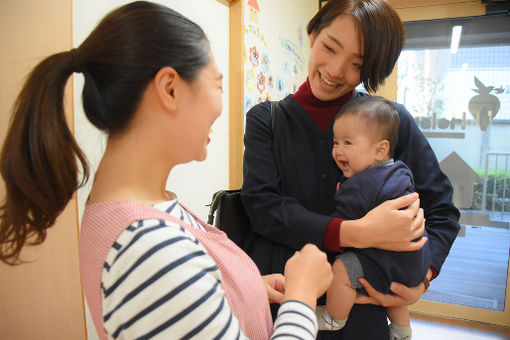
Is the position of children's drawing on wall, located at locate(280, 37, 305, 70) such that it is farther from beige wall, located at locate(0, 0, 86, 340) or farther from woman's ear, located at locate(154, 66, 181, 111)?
woman's ear, located at locate(154, 66, 181, 111)

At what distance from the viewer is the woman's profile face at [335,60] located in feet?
3.34

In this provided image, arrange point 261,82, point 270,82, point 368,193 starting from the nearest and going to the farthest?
point 368,193 → point 261,82 → point 270,82

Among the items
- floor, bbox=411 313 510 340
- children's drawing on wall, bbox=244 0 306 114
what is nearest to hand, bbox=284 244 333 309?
children's drawing on wall, bbox=244 0 306 114

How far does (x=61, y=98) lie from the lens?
59 cm

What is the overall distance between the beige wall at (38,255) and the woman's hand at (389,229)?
82 centimetres

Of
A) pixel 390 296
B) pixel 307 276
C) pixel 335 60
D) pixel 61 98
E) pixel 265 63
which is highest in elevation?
pixel 265 63

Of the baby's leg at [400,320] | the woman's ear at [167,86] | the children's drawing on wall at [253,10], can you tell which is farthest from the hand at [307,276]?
the children's drawing on wall at [253,10]

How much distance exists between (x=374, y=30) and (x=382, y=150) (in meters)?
0.36

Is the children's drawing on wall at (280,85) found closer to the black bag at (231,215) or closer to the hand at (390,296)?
the black bag at (231,215)

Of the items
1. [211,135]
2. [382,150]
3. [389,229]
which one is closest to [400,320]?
[389,229]

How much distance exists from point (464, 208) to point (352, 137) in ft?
8.12

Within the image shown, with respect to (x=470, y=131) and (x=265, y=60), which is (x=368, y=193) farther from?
(x=470, y=131)

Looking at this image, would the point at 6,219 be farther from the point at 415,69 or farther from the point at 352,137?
the point at 415,69

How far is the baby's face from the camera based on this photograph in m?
1.05
